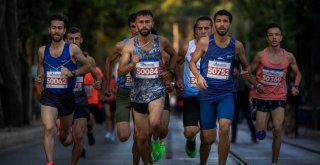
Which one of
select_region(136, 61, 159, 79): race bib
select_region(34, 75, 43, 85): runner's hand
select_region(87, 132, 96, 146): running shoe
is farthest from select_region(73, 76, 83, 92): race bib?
select_region(87, 132, 96, 146): running shoe

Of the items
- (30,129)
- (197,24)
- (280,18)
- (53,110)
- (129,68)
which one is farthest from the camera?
(280,18)

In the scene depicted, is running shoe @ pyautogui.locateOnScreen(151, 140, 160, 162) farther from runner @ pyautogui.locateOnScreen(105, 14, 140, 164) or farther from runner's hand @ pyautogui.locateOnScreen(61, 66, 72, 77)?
runner's hand @ pyautogui.locateOnScreen(61, 66, 72, 77)

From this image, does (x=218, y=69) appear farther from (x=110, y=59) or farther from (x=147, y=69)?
(x=110, y=59)

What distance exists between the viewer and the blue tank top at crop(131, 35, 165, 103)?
11.3 meters

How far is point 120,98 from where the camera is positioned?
12.5m

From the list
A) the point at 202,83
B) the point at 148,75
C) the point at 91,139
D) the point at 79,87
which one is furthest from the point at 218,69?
the point at 91,139

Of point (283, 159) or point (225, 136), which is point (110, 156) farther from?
point (225, 136)

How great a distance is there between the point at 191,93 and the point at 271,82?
5.08 feet

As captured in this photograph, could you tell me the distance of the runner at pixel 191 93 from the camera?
12500mm

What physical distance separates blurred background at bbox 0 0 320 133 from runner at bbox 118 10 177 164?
480 cm

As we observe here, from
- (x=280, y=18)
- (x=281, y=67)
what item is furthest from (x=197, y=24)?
(x=280, y=18)

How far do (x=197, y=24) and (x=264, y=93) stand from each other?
1474 mm

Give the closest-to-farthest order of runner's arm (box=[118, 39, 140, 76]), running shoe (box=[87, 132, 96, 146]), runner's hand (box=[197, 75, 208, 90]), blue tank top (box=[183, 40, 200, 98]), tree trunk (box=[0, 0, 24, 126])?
runner's arm (box=[118, 39, 140, 76]), runner's hand (box=[197, 75, 208, 90]), blue tank top (box=[183, 40, 200, 98]), running shoe (box=[87, 132, 96, 146]), tree trunk (box=[0, 0, 24, 126])

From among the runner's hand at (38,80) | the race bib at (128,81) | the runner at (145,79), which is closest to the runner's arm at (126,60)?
the runner at (145,79)
